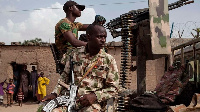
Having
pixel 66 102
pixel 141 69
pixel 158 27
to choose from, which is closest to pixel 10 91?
pixel 141 69

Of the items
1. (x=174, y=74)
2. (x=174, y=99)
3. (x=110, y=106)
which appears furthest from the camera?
(x=174, y=74)

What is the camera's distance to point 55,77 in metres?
13.5

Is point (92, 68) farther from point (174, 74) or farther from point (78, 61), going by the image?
point (174, 74)

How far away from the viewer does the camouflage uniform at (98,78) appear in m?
2.74

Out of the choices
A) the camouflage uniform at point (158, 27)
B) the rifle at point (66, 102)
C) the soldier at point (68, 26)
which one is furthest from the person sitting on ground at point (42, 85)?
the rifle at point (66, 102)

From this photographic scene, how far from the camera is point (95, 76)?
2.84 metres

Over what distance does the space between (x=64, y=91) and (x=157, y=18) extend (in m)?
1.77

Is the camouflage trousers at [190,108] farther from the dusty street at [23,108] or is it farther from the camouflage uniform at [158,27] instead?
the dusty street at [23,108]

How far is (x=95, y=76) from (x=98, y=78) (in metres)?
0.04

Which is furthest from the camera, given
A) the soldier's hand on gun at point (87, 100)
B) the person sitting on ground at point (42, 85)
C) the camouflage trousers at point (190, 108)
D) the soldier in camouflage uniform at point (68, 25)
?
the person sitting on ground at point (42, 85)

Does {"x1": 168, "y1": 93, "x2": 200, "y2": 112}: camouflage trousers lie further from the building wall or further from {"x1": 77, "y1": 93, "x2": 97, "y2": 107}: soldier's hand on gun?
the building wall

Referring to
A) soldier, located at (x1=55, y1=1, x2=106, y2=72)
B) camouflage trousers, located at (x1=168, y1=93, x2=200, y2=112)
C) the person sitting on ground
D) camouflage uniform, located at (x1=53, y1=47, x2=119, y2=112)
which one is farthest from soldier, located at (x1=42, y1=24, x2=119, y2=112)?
the person sitting on ground

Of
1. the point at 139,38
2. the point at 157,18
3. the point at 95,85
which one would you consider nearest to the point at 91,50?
the point at 95,85

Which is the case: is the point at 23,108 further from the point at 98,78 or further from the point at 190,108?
the point at 98,78
